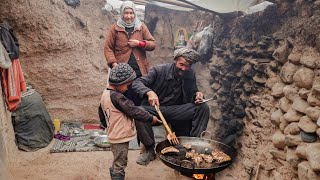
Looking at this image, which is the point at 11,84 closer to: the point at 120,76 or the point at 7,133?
the point at 7,133

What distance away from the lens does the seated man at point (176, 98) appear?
3967 millimetres

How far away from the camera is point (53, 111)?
6.43 metres

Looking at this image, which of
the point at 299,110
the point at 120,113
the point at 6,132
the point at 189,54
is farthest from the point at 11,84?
the point at 299,110

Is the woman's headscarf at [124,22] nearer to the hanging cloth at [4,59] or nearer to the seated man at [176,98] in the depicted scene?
the seated man at [176,98]

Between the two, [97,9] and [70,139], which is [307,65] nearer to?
[70,139]

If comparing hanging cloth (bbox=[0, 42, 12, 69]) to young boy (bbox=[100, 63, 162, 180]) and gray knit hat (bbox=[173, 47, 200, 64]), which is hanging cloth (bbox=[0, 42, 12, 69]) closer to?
young boy (bbox=[100, 63, 162, 180])

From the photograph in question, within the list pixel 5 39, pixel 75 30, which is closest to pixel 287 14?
pixel 5 39

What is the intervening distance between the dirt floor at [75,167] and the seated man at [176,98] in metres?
0.42

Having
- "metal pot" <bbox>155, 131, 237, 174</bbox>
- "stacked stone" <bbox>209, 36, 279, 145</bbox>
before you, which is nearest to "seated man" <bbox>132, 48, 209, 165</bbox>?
"metal pot" <bbox>155, 131, 237, 174</bbox>

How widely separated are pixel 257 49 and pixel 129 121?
2015 mm

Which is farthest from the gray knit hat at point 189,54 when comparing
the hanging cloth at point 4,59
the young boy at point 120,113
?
the hanging cloth at point 4,59

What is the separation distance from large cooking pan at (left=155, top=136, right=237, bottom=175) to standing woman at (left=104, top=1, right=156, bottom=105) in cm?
143

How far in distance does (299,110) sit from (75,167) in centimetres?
331

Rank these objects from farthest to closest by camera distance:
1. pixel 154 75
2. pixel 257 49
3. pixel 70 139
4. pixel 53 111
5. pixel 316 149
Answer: pixel 53 111
pixel 70 139
pixel 154 75
pixel 257 49
pixel 316 149
